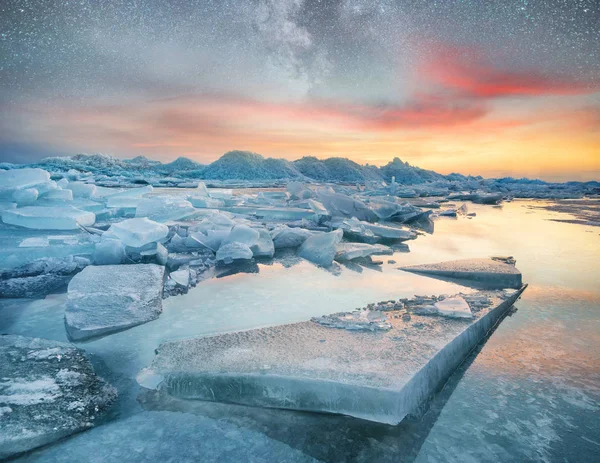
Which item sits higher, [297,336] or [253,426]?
[297,336]

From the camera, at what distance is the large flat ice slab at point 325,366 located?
3.69 ft

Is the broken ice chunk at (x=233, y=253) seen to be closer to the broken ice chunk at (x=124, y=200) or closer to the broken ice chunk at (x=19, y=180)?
the broken ice chunk at (x=19, y=180)

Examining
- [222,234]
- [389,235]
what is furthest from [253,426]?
[389,235]

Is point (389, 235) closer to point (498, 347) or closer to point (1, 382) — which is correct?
point (498, 347)

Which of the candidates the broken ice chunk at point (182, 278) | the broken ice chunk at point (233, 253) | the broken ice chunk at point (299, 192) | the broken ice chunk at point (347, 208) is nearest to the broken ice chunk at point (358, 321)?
the broken ice chunk at point (182, 278)

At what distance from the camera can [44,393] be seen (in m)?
1.16

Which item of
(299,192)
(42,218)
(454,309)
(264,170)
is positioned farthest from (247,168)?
(454,309)

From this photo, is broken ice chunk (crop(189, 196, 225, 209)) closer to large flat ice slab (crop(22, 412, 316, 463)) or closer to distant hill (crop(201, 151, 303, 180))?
large flat ice slab (crop(22, 412, 316, 463))

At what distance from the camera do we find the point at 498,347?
1635 mm

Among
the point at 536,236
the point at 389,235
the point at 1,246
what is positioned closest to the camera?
the point at 1,246

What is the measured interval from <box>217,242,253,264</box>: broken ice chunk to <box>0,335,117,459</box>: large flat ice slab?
1.67m

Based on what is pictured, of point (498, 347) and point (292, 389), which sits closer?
point (292, 389)

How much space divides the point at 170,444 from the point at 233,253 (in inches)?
85.7

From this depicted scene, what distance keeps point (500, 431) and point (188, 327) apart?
1438mm
